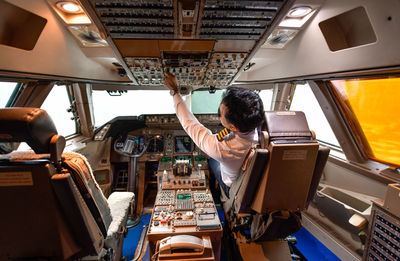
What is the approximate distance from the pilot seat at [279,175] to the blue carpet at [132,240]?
1.77 meters

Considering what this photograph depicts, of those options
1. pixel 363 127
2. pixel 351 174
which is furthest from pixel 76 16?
pixel 351 174

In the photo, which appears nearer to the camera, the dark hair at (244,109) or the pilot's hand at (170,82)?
the dark hair at (244,109)

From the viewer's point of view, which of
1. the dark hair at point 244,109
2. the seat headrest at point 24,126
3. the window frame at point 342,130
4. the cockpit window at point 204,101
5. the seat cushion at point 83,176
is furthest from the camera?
the cockpit window at point 204,101

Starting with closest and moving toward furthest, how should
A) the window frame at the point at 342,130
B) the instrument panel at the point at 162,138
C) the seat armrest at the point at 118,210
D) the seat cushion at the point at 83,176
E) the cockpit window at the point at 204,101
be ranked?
1. the seat cushion at the point at 83,176
2. the seat armrest at the point at 118,210
3. the window frame at the point at 342,130
4. the instrument panel at the point at 162,138
5. the cockpit window at the point at 204,101

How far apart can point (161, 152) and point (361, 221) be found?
2863mm

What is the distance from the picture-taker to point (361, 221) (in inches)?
59.7

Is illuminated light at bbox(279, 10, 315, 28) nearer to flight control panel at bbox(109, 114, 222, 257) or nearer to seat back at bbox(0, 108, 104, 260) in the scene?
flight control panel at bbox(109, 114, 222, 257)

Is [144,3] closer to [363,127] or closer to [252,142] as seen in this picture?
[252,142]

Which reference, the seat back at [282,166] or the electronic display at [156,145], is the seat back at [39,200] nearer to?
the seat back at [282,166]

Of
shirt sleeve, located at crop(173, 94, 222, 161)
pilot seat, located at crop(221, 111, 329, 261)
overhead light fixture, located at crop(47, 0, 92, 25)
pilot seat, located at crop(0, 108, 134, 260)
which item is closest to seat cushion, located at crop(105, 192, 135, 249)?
pilot seat, located at crop(0, 108, 134, 260)

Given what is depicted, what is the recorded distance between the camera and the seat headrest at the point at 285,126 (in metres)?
1.23

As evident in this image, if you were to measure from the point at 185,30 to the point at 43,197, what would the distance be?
131 cm

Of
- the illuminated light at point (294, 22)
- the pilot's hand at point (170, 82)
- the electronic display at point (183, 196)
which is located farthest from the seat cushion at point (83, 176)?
the illuminated light at point (294, 22)

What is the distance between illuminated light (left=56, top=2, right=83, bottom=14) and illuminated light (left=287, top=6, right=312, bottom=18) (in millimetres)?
1923
